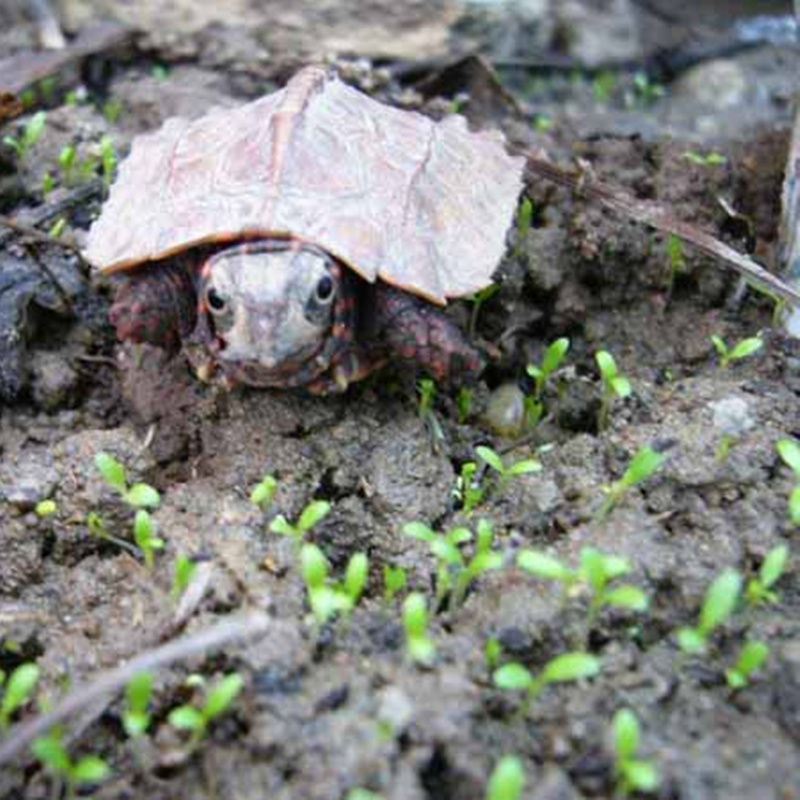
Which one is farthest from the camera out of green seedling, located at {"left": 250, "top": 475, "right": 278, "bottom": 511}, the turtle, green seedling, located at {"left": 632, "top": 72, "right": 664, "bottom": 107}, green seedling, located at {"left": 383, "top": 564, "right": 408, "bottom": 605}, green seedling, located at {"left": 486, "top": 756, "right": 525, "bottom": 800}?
green seedling, located at {"left": 632, "top": 72, "right": 664, "bottom": 107}

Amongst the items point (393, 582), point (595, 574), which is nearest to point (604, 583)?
point (595, 574)

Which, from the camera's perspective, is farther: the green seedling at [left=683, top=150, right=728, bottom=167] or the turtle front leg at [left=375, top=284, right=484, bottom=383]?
the green seedling at [left=683, top=150, right=728, bottom=167]

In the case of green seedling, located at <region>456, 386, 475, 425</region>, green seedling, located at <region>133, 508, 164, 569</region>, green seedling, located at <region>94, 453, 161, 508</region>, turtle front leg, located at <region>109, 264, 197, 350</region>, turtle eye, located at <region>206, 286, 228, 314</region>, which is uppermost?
turtle eye, located at <region>206, 286, 228, 314</region>

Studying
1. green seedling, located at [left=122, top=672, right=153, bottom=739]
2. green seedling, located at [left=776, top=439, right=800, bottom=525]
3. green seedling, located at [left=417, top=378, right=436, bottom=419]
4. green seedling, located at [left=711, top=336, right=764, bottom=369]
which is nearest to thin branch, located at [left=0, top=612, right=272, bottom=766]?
green seedling, located at [left=122, top=672, right=153, bottom=739]

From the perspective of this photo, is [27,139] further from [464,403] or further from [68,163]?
[464,403]

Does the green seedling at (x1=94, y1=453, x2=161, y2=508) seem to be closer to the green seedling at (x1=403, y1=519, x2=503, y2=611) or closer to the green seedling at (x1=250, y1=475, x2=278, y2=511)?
the green seedling at (x1=250, y1=475, x2=278, y2=511)
